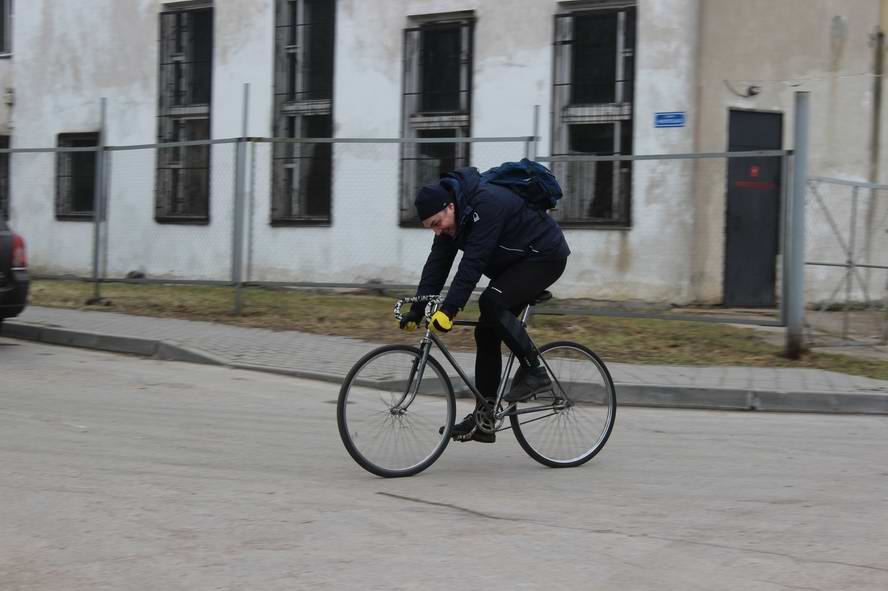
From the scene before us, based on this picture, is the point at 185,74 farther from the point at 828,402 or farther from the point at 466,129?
the point at 828,402

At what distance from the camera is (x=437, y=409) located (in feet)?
20.2

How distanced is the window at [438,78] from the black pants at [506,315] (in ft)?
31.3

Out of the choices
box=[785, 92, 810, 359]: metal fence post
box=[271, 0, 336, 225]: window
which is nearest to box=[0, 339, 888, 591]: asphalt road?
box=[785, 92, 810, 359]: metal fence post

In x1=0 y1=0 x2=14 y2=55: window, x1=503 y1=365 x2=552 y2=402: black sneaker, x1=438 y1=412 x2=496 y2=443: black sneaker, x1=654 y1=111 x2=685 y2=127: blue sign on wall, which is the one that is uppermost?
x1=0 y1=0 x2=14 y2=55: window

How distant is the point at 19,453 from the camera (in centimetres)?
627

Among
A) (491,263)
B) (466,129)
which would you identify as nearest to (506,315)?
(491,263)

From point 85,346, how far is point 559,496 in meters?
7.44

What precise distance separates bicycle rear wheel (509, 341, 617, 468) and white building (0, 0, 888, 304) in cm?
501

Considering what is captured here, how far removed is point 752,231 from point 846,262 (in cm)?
113

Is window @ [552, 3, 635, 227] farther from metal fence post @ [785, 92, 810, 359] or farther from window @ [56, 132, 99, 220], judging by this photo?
window @ [56, 132, 99, 220]

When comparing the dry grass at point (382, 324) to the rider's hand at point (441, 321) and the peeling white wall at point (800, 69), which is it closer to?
the peeling white wall at point (800, 69)

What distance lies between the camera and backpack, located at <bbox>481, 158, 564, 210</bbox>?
20.4 feet

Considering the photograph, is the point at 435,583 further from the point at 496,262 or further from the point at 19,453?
the point at 19,453

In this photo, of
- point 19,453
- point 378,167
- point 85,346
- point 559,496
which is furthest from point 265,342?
point 559,496
